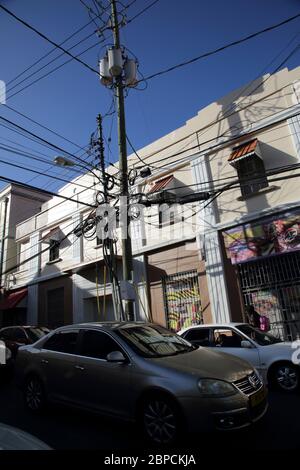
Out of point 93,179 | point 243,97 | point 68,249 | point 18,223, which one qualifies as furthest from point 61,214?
point 243,97

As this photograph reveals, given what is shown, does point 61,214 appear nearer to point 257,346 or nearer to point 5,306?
point 5,306

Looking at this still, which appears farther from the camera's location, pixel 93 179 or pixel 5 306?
pixel 5 306

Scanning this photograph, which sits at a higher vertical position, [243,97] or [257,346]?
[243,97]

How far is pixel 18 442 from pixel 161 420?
2.05m

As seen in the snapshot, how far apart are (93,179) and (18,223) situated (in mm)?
8987

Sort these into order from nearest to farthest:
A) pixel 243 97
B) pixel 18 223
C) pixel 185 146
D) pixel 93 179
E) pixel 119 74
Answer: pixel 119 74
pixel 243 97
pixel 185 146
pixel 93 179
pixel 18 223

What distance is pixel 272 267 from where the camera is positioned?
10.9 meters

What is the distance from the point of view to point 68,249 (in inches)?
721

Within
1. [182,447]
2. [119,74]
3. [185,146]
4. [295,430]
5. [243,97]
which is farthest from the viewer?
[185,146]

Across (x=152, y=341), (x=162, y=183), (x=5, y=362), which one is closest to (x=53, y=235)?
(x=162, y=183)

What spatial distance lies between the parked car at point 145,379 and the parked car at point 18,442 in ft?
6.04

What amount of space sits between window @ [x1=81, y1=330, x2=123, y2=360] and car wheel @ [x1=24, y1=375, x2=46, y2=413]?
1173mm

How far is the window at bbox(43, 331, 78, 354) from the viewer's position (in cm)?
576

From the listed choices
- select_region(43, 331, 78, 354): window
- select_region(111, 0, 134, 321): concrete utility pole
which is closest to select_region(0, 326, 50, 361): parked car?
select_region(111, 0, 134, 321): concrete utility pole
